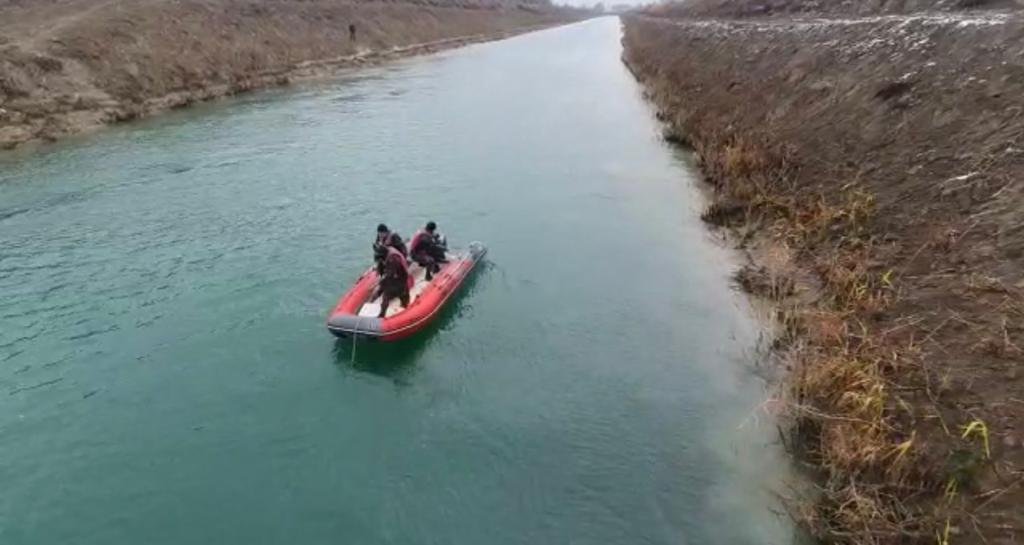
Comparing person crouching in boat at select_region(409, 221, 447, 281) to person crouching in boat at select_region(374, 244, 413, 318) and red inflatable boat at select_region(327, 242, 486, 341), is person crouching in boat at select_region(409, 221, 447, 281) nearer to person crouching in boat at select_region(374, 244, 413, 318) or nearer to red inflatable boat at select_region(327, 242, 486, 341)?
red inflatable boat at select_region(327, 242, 486, 341)

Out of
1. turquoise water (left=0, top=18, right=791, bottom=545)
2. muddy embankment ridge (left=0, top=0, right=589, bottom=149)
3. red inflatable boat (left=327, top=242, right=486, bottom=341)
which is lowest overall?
turquoise water (left=0, top=18, right=791, bottom=545)

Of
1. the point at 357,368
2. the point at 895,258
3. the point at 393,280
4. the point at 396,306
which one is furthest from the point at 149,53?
the point at 895,258

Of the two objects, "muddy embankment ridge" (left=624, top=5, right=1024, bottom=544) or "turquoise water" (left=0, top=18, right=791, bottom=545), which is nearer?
"muddy embankment ridge" (left=624, top=5, right=1024, bottom=544)

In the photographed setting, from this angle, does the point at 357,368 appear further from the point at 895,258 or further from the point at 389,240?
the point at 895,258

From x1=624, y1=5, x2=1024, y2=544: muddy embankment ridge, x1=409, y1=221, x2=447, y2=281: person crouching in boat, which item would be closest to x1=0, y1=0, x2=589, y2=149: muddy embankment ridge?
x1=409, y1=221, x2=447, y2=281: person crouching in boat

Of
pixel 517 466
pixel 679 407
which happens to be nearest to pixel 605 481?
pixel 517 466

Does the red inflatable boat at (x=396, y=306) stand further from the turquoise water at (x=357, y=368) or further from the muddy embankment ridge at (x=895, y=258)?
the muddy embankment ridge at (x=895, y=258)

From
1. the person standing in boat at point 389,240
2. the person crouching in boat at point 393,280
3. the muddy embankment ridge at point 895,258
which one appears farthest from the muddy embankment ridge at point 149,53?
the muddy embankment ridge at point 895,258
